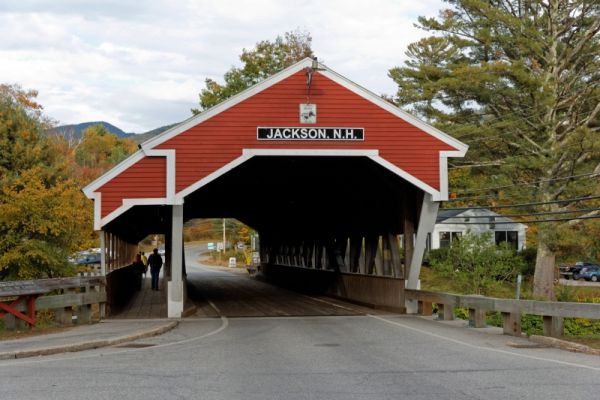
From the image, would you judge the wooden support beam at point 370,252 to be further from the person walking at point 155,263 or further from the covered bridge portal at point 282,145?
the person walking at point 155,263

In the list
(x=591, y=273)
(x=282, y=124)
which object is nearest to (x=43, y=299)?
(x=282, y=124)

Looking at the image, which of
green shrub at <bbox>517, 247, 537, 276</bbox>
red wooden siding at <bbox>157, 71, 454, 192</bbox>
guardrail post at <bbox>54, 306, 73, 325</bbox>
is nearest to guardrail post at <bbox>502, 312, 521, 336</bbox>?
red wooden siding at <bbox>157, 71, 454, 192</bbox>

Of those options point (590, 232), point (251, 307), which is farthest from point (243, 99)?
point (590, 232)

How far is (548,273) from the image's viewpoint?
3547 cm

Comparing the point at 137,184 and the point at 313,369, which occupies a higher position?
the point at 137,184

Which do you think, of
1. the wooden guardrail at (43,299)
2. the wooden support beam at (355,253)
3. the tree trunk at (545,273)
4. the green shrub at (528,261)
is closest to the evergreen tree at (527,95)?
the tree trunk at (545,273)

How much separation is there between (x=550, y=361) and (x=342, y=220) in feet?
57.7

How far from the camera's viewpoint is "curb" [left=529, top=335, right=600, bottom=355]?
1214cm

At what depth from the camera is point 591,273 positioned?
51.9 meters

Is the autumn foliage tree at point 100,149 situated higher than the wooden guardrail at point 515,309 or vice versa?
the autumn foliage tree at point 100,149

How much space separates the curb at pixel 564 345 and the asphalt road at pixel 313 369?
0.22m

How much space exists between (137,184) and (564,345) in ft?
36.7

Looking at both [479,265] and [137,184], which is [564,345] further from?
[479,265]

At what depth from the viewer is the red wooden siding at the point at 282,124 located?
65.0 ft
